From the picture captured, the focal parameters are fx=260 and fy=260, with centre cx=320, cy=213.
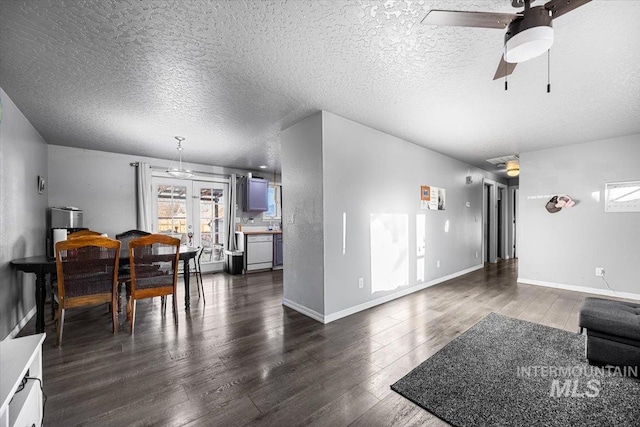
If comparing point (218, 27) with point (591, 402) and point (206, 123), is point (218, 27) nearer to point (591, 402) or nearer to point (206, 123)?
point (206, 123)

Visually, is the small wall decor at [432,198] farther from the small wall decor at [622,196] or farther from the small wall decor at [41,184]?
the small wall decor at [41,184]

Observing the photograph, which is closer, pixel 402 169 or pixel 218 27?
pixel 218 27

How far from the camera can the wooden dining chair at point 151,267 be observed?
2850 millimetres

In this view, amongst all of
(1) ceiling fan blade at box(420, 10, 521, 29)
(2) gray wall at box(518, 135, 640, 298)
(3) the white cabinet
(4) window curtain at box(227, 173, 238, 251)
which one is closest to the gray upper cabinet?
(4) window curtain at box(227, 173, 238, 251)

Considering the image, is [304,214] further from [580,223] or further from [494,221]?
[494,221]

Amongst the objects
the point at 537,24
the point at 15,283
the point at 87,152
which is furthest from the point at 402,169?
the point at 87,152

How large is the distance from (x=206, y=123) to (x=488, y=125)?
12.5ft

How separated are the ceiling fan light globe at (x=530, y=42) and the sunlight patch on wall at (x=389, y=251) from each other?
2439 mm

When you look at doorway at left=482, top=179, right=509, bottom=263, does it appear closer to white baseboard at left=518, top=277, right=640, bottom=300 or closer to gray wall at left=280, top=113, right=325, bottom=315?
white baseboard at left=518, top=277, right=640, bottom=300

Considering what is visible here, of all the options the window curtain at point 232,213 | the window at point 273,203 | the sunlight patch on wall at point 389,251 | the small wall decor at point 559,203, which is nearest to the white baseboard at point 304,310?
the sunlight patch on wall at point 389,251

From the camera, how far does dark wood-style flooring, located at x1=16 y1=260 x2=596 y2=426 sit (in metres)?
1.61

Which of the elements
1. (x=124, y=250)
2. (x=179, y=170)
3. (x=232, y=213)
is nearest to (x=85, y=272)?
(x=124, y=250)

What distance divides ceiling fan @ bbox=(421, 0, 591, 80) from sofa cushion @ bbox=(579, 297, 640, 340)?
2.10 metres

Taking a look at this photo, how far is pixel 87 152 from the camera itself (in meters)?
4.58
